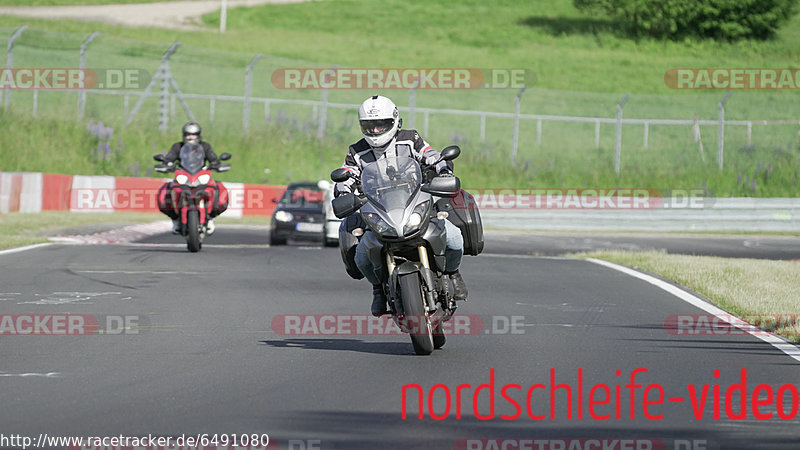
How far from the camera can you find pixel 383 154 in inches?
381

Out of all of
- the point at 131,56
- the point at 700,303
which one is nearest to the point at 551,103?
the point at 131,56

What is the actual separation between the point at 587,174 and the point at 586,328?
1144 inches

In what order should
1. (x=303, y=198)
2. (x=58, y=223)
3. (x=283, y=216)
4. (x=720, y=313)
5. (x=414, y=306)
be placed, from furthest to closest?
(x=58, y=223), (x=303, y=198), (x=283, y=216), (x=720, y=313), (x=414, y=306)

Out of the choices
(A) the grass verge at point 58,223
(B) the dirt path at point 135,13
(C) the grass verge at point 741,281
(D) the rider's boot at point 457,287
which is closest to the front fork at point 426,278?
(D) the rider's boot at point 457,287

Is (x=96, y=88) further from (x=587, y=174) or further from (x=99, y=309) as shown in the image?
(x=99, y=309)

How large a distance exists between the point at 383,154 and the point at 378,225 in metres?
0.79

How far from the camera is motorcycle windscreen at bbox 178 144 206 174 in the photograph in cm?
1922

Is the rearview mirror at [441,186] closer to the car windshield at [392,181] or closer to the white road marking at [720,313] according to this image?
the car windshield at [392,181]

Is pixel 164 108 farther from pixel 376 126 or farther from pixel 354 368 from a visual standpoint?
pixel 354 368

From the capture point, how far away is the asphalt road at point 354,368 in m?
6.49

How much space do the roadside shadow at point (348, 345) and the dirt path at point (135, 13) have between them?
56594 millimetres

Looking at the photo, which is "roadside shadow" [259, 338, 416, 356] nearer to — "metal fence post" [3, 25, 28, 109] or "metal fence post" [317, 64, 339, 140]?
"metal fence post" [317, 64, 339, 140]

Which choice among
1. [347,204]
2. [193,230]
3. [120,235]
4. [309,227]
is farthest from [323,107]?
[347,204]

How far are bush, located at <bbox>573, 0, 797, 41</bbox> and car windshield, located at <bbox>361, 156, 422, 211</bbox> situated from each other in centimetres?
6220
